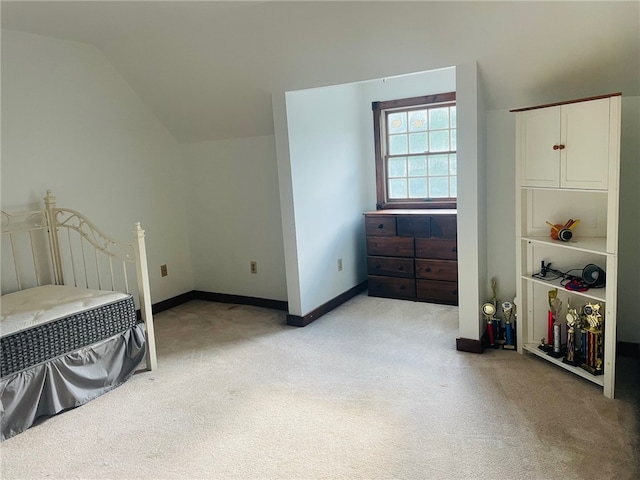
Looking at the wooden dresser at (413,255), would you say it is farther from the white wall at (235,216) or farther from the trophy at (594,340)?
the trophy at (594,340)

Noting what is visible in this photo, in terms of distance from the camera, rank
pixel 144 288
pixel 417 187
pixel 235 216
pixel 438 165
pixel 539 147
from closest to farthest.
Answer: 1. pixel 539 147
2. pixel 144 288
3. pixel 235 216
4. pixel 438 165
5. pixel 417 187

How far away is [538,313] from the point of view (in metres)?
3.04

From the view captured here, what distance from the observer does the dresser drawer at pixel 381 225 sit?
427 centimetres

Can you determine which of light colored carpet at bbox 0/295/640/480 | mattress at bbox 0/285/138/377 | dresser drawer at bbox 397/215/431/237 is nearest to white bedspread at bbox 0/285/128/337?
mattress at bbox 0/285/138/377

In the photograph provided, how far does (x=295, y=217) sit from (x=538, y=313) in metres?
1.77

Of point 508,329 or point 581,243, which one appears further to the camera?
point 508,329

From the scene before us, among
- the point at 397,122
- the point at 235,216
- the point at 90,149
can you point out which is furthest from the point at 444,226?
the point at 90,149

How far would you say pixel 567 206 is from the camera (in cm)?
288

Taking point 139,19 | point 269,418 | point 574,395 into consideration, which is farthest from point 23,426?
point 574,395

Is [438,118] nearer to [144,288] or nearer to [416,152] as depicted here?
[416,152]

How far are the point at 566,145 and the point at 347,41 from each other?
1.35 m

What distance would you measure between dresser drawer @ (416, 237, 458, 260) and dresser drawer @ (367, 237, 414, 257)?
78 mm

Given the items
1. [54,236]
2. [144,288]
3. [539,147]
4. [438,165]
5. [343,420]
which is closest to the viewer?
[343,420]

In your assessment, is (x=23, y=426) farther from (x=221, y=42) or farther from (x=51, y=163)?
(x=221, y=42)
